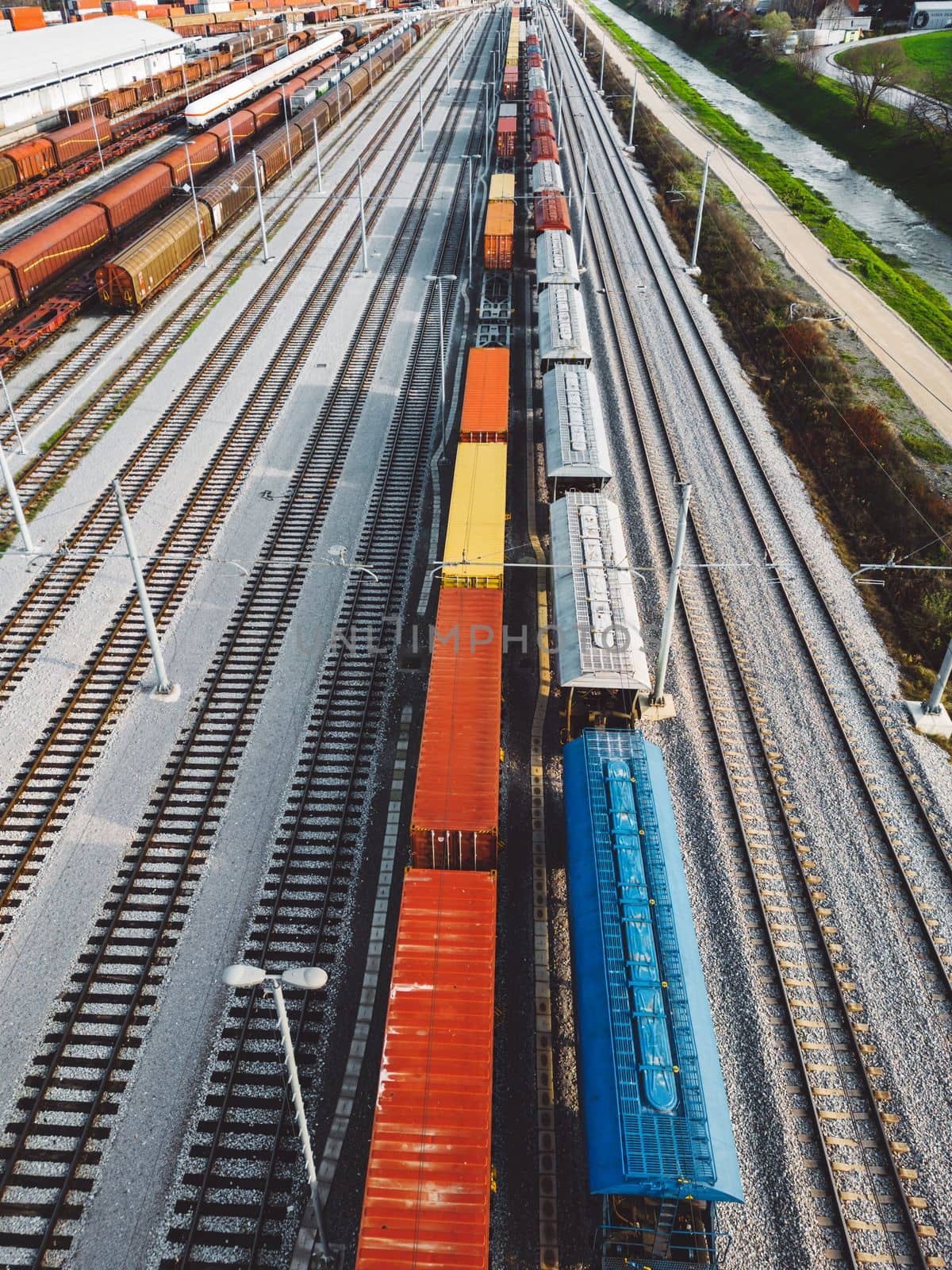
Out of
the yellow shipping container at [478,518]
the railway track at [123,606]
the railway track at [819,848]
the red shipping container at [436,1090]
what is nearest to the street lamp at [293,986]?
the red shipping container at [436,1090]

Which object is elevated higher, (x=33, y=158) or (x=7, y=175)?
(x=33, y=158)

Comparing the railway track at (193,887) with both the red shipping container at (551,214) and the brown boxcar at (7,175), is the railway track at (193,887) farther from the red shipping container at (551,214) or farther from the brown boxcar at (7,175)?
the brown boxcar at (7,175)

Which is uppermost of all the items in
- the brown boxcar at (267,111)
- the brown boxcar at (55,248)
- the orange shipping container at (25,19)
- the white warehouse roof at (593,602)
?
the orange shipping container at (25,19)

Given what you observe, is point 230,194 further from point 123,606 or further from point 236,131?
point 123,606

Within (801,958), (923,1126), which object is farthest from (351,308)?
(923,1126)

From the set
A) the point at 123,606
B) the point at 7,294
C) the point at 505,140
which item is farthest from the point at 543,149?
the point at 123,606

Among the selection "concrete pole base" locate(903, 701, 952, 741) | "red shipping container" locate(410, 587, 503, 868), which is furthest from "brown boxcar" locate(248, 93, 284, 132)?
"concrete pole base" locate(903, 701, 952, 741)
